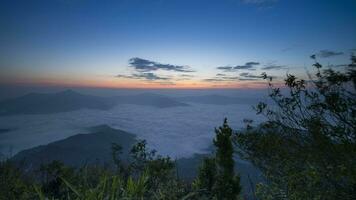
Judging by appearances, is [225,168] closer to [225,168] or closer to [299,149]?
[225,168]

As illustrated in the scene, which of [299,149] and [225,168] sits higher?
[299,149]

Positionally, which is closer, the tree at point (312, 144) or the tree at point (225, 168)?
A: the tree at point (312, 144)

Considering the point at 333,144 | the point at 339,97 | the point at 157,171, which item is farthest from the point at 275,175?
the point at 157,171

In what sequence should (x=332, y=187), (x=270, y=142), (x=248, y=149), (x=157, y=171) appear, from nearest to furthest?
Answer: (x=332, y=187) → (x=270, y=142) → (x=248, y=149) → (x=157, y=171)

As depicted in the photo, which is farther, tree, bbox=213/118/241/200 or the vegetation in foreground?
tree, bbox=213/118/241/200

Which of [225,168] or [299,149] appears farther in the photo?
[225,168]

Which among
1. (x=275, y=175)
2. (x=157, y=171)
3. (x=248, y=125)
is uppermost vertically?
(x=248, y=125)

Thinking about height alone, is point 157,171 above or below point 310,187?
below

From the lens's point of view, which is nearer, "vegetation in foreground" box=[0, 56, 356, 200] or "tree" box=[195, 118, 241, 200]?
"vegetation in foreground" box=[0, 56, 356, 200]

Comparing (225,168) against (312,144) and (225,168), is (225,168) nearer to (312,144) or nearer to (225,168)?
(225,168)

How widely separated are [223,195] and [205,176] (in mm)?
3386

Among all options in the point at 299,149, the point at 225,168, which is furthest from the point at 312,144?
the point at 225,168

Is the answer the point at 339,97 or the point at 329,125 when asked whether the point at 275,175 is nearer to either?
the point at 329,125

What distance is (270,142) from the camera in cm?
1355
